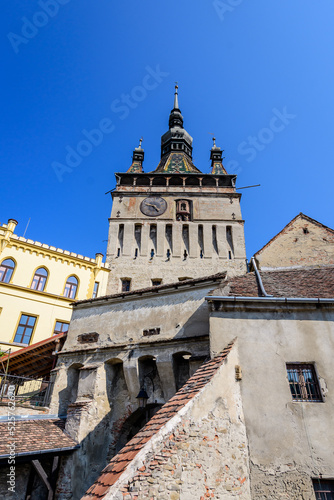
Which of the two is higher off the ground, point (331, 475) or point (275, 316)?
point (275, 316)

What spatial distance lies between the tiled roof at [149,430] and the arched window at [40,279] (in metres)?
17.5

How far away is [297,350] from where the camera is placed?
738cm

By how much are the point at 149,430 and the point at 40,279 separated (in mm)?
18560

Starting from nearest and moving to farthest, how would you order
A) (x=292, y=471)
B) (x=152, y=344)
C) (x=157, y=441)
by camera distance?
(x=157, y=441), (x=292, y=471), (x=152, y=344)

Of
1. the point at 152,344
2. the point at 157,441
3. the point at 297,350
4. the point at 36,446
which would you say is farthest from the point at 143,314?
the point at 157,441

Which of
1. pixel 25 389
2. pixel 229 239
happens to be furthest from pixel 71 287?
pixel 229 239

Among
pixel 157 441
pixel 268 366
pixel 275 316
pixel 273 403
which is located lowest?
pixel 157 441

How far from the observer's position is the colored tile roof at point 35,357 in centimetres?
1402

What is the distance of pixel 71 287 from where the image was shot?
74.7ft

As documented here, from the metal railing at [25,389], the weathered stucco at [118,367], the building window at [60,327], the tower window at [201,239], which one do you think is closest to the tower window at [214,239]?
the tower window at [201,239]

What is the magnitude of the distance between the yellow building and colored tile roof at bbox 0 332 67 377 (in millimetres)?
Answer: 3402

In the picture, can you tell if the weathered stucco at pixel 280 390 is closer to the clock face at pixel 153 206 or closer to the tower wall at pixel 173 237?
→ the tower wall at pixel 173 237

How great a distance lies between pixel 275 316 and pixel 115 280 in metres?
17.3

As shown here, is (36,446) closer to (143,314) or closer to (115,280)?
(143,314)
